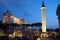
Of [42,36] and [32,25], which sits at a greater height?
[32,25]

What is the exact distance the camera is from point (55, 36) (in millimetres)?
22359

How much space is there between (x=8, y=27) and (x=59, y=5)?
37.7 ft

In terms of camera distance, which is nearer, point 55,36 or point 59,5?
point 55,36

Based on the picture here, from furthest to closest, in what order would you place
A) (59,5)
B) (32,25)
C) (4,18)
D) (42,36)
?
(4,18), (32,25), (59,5), (42,36)

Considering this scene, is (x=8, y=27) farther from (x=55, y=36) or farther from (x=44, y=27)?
(x=55, y=36)

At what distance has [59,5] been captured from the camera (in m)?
25.6

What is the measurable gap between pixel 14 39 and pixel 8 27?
702 centimetres

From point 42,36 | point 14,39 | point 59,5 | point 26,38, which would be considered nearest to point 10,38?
point 14,39

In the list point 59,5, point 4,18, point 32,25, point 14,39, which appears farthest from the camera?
point 4,18

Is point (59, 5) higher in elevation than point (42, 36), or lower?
higher

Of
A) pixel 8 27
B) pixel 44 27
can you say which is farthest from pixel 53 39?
pixel 8 27

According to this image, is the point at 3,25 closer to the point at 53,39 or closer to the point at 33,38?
the point at 33,38

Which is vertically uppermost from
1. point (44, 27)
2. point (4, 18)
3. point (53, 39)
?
point (4, 18)

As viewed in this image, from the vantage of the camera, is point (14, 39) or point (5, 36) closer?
point (14, 39)
